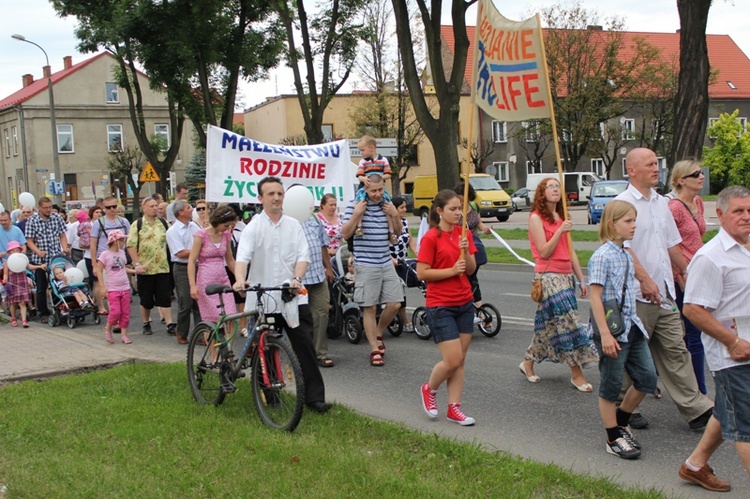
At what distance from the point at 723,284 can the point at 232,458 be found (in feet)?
10.2

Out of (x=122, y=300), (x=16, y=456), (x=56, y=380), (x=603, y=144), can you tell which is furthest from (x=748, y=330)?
(x=603, y=144)

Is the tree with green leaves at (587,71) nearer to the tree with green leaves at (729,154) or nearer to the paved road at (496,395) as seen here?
the tree with green leaves at (729,154)

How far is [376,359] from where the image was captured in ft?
28.2

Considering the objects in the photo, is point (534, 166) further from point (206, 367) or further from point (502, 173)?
point (206, 367)

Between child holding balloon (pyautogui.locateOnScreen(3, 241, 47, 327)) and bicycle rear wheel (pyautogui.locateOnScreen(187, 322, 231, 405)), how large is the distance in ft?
22.1

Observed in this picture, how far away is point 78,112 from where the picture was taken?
208 ft

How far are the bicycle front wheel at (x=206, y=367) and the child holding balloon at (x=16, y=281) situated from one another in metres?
6.74

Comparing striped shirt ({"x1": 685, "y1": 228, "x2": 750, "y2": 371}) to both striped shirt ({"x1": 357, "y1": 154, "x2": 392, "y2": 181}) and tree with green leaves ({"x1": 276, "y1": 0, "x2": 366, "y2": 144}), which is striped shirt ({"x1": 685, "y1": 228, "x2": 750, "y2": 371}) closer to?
striped shirt ({"x1": 357, "y1": 154, "x2": 392, "y2": 181})

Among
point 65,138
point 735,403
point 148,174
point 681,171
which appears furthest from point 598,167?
point 735,403

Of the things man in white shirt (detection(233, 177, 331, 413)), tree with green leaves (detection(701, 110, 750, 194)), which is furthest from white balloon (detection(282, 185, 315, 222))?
tree with green leaves (detection(701, 110, 750, 194))

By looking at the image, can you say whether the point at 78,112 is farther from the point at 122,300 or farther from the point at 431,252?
the point at 431,252

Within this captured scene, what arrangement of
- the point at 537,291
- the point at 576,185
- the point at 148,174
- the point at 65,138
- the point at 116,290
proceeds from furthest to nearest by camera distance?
the point at 65,138 → the point at 576,185 → the point at 148,174 → the point at 116,290 → the point at 537,291

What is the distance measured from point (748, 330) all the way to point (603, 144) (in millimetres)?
52981

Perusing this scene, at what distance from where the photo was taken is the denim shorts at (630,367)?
5266 millimetres
